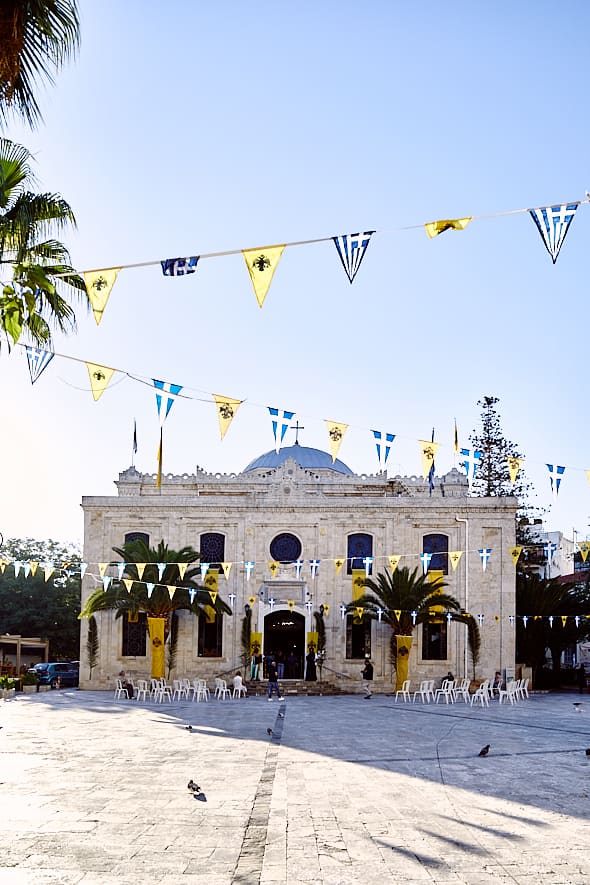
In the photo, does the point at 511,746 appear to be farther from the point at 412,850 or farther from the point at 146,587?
the point at 146,587

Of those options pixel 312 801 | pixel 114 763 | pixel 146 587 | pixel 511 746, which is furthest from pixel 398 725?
pixel 146 587

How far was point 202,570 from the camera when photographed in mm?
35844

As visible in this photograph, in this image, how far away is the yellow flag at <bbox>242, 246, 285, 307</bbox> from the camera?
10.6m

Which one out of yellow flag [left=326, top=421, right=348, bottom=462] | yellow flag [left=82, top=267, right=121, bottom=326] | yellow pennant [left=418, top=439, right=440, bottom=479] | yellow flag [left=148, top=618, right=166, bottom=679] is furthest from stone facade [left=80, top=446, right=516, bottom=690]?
yellow flag [left=82, top=267, right=121, bottom=326]

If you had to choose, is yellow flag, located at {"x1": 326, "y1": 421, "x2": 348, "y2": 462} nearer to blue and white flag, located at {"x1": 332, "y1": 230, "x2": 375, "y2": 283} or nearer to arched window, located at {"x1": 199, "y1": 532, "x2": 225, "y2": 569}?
blue and white flag, located at {"x1": 332, "y1": 230, "x2": 375, "y2": 283}

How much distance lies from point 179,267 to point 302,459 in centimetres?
3375

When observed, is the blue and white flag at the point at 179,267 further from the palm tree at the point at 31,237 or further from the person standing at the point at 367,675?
the person standing at the point at 367,675

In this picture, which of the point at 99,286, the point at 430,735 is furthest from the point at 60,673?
the point at 99,286

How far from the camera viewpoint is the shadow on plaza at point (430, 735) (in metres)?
13.2

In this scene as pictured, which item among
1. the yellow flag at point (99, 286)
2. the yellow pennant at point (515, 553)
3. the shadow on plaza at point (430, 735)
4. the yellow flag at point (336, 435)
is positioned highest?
the yellow flag at point (99, 286)

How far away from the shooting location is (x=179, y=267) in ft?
35.8

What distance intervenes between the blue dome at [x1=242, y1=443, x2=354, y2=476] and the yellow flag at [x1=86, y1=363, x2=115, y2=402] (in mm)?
29535

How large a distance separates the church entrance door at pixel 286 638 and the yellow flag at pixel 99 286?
2610 cm

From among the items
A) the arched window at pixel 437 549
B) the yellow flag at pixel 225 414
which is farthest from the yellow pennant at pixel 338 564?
the yellow flag at pixel 225 414
